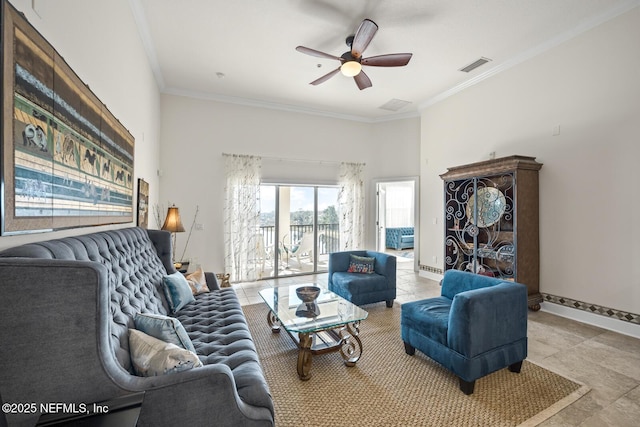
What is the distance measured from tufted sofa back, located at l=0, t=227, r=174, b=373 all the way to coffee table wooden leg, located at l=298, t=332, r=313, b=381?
1.13 m

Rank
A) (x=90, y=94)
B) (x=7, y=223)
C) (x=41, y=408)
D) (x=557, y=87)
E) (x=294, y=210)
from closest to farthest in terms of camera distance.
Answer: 1. (x=41, y=408)
2. (x=7, y=223)
3. (x=90, y=94)
4. (x=557, y=87)
5. (x=294, y=210)

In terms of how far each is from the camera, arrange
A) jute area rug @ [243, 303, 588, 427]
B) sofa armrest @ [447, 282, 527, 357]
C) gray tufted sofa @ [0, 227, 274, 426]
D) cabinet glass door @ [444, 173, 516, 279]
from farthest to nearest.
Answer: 1. cabinet glass door @ [444, 173, 516, 279]
2. sofa armrest @ [447, 282, 527, 357]
3. jute area rug @ [243, 303, 588, 427]
4. gray tufted sofa @ [0, 227, 274, 426]

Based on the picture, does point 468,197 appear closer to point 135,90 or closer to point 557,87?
point 557,87

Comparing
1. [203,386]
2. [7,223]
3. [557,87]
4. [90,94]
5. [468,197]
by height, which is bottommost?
[203,386]

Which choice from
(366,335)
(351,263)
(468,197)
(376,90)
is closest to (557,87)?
(468,197)

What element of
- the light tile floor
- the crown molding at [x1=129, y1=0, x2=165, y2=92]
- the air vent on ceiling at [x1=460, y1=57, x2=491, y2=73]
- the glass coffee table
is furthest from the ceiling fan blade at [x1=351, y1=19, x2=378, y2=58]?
the light tile floor

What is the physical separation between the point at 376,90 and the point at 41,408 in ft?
16.8

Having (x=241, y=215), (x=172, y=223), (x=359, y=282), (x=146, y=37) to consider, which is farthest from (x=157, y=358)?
(x=241, y=215)

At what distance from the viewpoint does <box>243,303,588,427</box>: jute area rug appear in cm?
173

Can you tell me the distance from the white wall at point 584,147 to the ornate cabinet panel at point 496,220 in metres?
0.22

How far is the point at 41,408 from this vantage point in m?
0.87

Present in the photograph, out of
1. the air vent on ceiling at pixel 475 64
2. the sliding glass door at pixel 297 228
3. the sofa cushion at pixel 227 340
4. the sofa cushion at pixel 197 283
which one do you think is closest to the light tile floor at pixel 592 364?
the sofa cushion at pixel 227 340

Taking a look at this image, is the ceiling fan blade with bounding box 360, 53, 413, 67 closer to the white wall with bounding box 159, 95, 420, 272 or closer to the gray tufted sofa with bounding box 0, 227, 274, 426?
the white wall with bounding box 159, 95, 420, 272

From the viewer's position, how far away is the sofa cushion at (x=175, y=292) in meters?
2.36
